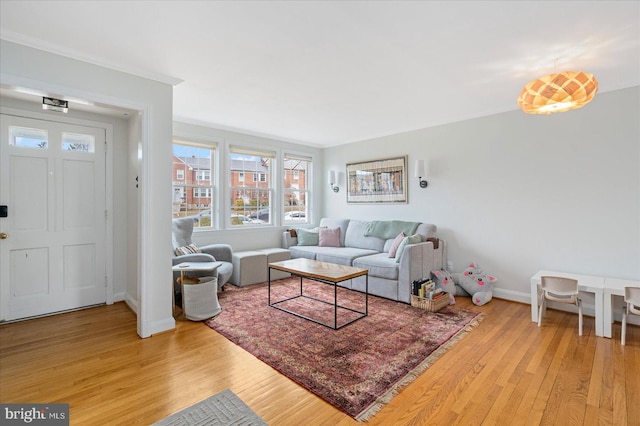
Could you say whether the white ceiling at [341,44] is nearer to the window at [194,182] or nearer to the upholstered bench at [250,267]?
the window at [194,182]

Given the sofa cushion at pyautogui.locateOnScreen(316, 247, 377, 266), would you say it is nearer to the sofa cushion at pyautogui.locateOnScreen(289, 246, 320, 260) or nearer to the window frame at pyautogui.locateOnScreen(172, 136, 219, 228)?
the sofa cushion at pyautogui.locateOnScreen(289, 246, 320, 260)

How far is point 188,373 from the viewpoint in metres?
2.21

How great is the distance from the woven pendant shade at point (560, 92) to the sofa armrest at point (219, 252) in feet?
13.0

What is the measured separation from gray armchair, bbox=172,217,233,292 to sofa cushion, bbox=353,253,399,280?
1.84 metres

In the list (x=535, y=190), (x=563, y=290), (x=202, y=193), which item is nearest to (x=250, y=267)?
(x=202, y=193)

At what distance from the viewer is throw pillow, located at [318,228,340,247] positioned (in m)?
5.37

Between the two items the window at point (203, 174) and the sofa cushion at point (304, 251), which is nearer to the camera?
the window at point (203, 174)

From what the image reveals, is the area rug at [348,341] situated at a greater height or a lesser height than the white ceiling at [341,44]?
lesser

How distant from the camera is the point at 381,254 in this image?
15.1 feet

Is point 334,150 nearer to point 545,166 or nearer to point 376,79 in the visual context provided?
point 376,79

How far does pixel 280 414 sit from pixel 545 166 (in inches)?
154

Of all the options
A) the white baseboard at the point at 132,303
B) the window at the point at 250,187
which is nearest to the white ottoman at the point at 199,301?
the white baseboard at the point at 132,303

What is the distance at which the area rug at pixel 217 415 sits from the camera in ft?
5.56

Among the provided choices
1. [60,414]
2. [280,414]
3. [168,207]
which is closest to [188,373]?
[60,414]
